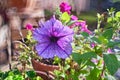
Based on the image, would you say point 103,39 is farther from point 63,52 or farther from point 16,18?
point 16,18

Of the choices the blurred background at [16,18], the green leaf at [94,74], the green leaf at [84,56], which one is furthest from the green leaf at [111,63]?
the blurred background at [16,18]

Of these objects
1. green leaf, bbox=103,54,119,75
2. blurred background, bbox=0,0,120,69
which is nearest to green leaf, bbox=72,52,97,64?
green leaf, bbox=103,54,119,75

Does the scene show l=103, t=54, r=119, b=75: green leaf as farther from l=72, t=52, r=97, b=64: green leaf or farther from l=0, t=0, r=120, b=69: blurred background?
l=0, t=0, r=120, b=69: blurred background

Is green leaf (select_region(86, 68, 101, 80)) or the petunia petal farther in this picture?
green leaf (select_region(86, 68, 101, 80))

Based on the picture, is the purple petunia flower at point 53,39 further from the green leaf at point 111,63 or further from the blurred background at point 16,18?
the blurred background at point 16,18

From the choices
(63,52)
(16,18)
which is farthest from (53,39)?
(16,18)

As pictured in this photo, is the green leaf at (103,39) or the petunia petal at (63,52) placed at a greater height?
the green leaf at (103,39)

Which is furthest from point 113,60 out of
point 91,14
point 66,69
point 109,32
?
point 91,14
